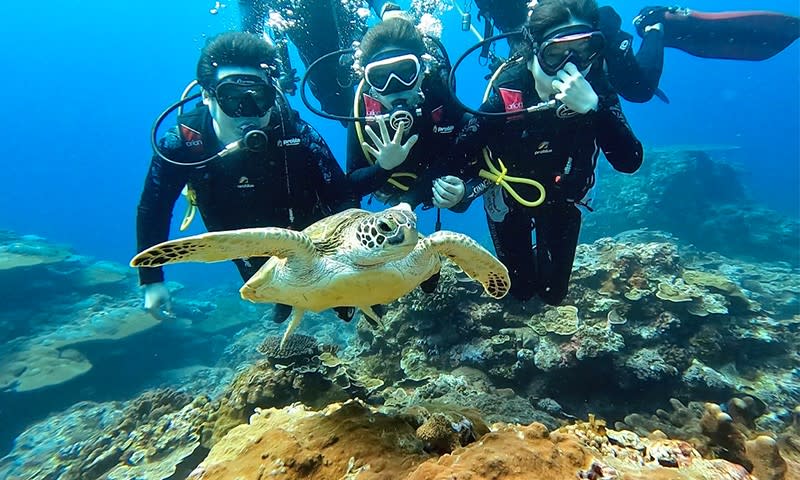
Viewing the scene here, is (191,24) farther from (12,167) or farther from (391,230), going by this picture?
(391,230)

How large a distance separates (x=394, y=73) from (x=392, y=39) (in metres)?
0.53

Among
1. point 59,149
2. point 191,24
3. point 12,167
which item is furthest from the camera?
point 59,149

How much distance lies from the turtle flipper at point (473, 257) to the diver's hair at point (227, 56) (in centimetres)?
251

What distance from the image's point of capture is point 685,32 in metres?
7.20

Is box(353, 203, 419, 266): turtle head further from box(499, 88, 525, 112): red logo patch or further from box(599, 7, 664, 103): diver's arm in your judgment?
box(599, 7, 664, 103): diver's arm

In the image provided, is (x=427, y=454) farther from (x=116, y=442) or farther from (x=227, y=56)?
(x=116, y=442)

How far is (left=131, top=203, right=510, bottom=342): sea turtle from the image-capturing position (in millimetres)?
2262

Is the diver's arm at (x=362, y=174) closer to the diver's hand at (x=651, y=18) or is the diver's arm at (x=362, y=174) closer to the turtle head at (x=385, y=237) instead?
the turtle head at (x=385, y=237)

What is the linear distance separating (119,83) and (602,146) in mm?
110752

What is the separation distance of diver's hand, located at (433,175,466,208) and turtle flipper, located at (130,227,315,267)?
1.74m

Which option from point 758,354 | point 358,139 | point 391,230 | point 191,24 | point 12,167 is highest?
point 191,24

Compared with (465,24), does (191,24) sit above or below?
above

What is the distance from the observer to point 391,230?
227 cm

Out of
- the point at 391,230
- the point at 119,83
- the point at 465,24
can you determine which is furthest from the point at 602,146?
the point at 119,83
